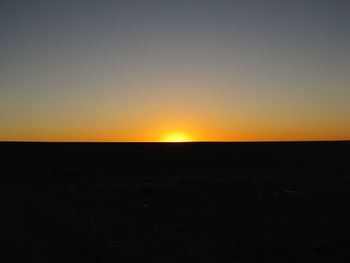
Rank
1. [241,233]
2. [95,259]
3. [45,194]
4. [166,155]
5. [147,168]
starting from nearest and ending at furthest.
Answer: [95,259], [241,233], [45,194], [147,168], [166,155]

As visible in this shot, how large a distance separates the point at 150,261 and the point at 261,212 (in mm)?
8410

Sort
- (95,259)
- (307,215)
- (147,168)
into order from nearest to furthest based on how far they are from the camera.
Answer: (95,259), (307,215), (147,168)

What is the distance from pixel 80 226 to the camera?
1644 cm

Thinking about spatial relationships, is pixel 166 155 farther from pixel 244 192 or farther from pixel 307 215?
pixel 307 215

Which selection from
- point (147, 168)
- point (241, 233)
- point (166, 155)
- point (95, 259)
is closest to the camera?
point (95, 259)

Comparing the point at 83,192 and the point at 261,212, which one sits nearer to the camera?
the point at 261,212

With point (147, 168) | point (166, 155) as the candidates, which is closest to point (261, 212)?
point (147, 168)

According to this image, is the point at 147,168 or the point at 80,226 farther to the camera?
the point at 147,168

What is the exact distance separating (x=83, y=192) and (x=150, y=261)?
15670 mm

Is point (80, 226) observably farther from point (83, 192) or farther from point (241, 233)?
point (83, 192)

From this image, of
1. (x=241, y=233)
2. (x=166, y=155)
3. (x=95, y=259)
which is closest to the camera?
(x=95, y=259)

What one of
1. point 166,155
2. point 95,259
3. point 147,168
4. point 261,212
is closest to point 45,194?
point 261,212

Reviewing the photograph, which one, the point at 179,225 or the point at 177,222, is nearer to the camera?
the point at 179,225

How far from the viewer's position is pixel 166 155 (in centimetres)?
6294
